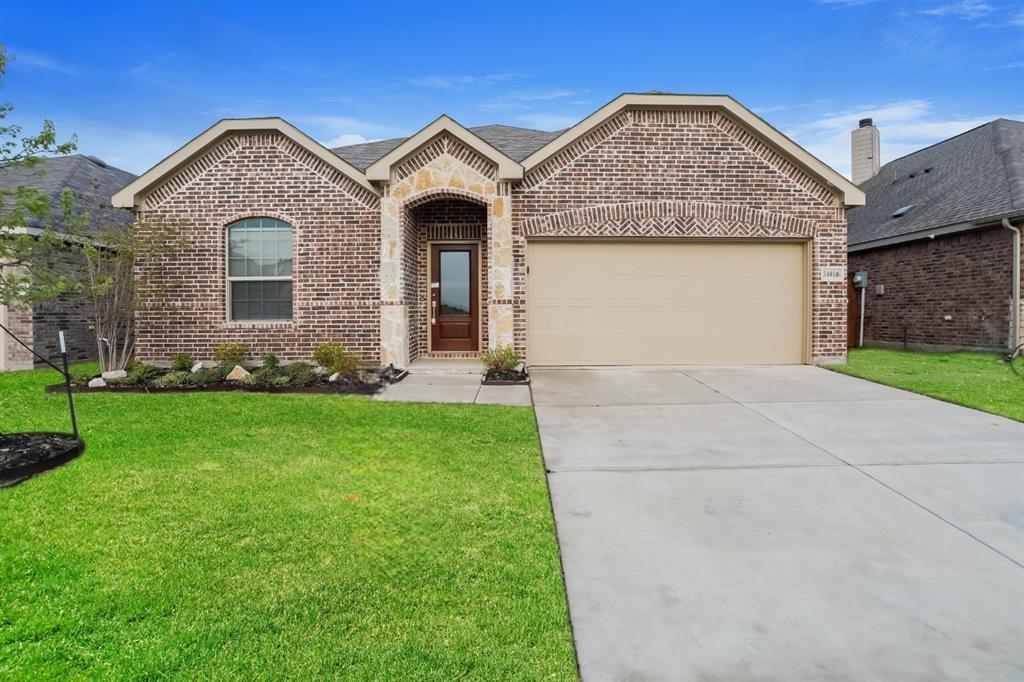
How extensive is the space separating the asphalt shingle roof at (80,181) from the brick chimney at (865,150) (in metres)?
24.6

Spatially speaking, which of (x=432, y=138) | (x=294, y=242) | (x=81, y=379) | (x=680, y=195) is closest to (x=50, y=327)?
(x=81, y=379)

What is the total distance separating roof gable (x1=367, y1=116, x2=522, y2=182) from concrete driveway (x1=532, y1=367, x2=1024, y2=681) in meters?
5.49

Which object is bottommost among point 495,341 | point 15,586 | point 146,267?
point 15,586

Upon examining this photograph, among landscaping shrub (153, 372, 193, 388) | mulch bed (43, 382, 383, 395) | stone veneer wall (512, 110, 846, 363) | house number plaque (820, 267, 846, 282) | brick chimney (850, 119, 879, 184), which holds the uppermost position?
brick chimney (850, 119, 879, 184)

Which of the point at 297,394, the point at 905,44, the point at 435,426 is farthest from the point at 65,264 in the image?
the point at 905,44

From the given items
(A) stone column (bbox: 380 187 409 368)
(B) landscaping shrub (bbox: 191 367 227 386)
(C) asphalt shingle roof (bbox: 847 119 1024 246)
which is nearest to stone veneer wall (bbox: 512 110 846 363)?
(A) stone column (bbox: 380 187 409 368)

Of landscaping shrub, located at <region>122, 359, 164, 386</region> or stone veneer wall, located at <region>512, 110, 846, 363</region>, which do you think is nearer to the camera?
landscaping shrub, located at <region>122, 359, 164, 386</region>

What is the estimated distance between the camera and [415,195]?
10.9 m

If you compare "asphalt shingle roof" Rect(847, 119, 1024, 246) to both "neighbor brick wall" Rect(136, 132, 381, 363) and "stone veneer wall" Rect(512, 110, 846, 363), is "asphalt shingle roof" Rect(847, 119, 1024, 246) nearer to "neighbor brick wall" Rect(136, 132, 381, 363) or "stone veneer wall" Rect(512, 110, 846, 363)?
"stone veneer wall" Rect(512, 110, 846, 363)

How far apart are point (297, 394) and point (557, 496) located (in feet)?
18.2

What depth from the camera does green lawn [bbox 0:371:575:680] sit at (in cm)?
249

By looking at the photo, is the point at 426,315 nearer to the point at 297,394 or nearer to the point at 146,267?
the point at 297,394

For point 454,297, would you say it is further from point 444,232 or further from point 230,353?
point 230,353

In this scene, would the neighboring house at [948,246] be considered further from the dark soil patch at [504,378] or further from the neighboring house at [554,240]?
the dark soil patch at [504,378]
